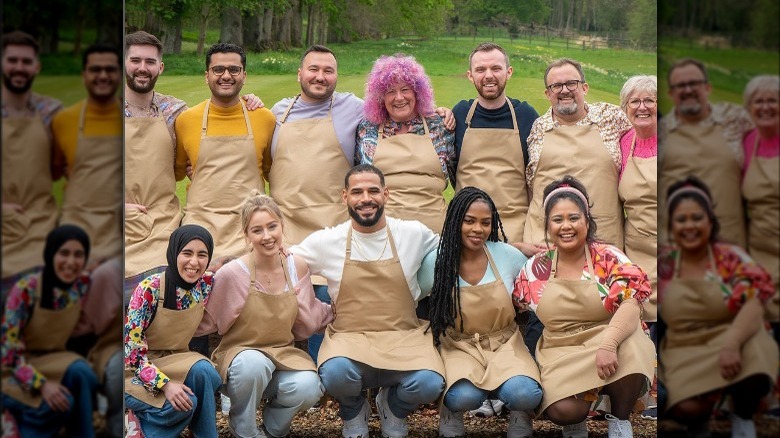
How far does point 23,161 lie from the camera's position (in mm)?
1138

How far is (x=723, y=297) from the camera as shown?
1.19 meters

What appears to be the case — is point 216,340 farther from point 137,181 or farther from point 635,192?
point 635,192

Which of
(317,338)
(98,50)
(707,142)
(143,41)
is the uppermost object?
(143,41)

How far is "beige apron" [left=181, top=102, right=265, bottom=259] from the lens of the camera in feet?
17.1

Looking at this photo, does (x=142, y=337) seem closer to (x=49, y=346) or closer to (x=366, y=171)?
(x=366, y=171)

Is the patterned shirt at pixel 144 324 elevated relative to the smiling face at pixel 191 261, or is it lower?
lower

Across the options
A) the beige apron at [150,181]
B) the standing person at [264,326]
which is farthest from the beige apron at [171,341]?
the beige apron at [150,181]

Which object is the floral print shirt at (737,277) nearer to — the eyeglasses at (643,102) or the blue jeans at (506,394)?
the blue jeans at (506,394)

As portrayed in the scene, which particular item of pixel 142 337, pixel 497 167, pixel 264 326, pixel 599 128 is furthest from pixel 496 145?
pixel 142 337

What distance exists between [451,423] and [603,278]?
97 centimetres

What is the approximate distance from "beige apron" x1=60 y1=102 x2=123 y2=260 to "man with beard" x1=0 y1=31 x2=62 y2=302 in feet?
0.10

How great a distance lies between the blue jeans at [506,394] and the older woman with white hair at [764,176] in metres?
3.23

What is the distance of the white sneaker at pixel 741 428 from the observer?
120 cm

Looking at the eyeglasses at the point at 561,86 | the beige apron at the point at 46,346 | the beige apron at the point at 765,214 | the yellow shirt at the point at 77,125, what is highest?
the eyeglasses at the point at 561,86
